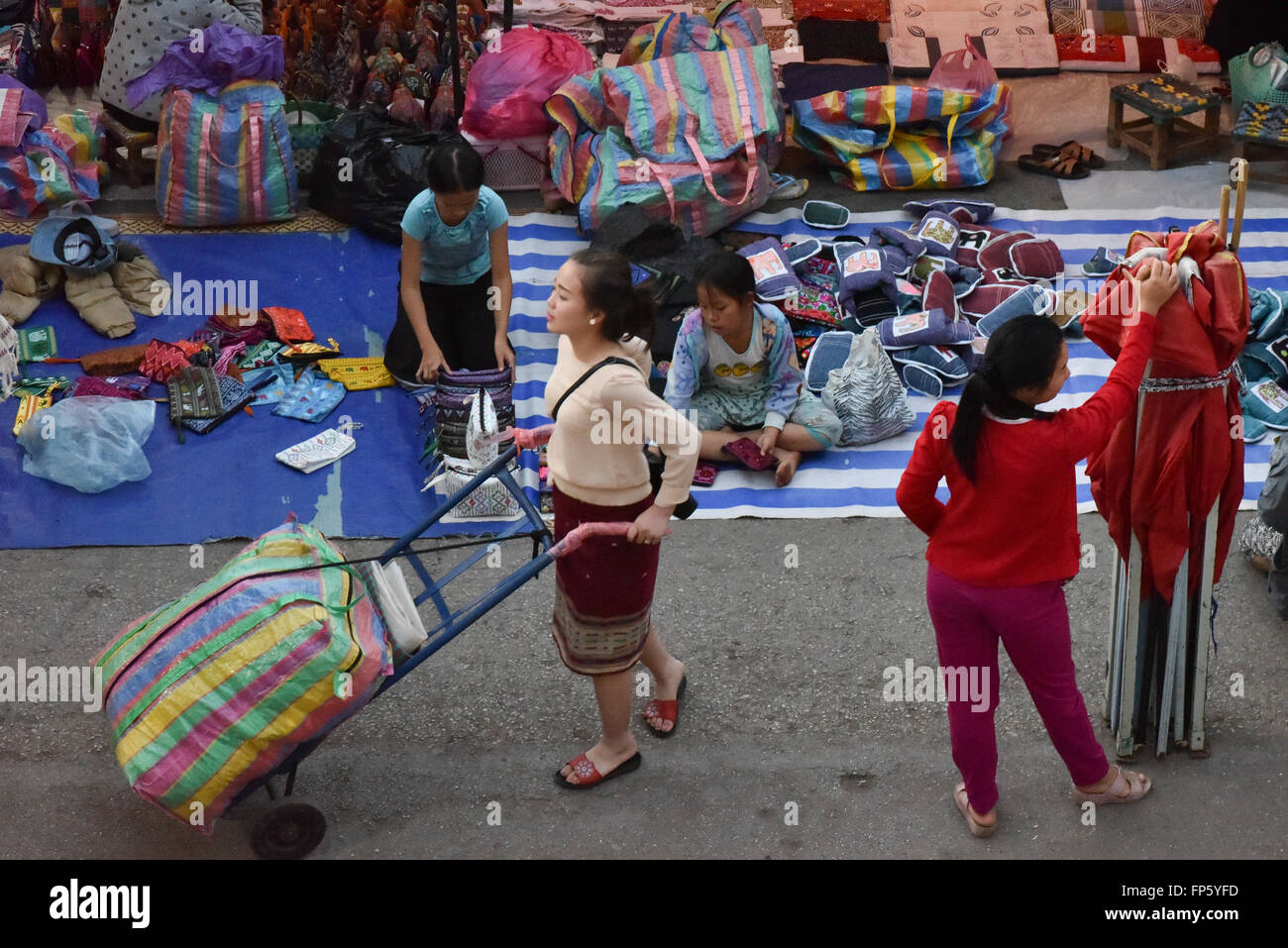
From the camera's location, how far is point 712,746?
409cm

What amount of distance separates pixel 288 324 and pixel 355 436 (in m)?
0.80

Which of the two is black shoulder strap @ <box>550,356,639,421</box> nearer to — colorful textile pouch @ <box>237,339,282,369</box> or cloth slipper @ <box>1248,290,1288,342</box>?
colorful textile pouch @ <box>237,339,282,369</box>

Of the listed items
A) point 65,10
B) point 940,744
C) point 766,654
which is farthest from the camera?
point 65,10

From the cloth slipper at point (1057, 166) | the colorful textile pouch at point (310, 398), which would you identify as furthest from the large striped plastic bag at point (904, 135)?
the colorful textile pouch at point (310, 398)

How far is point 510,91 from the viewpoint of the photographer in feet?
22.6

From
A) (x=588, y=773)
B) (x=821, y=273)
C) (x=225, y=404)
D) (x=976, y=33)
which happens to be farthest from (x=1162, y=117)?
(x=588, y=773)

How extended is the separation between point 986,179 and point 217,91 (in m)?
3.51

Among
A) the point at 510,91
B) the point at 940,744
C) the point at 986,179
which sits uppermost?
the point at 510,91

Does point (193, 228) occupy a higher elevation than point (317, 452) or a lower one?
higher

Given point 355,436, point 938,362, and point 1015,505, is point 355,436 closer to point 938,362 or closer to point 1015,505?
point 938,362

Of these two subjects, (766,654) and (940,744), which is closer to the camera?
(940,744)

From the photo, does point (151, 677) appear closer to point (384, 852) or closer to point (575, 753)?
point (384, 852)

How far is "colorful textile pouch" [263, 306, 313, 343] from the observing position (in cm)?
598
